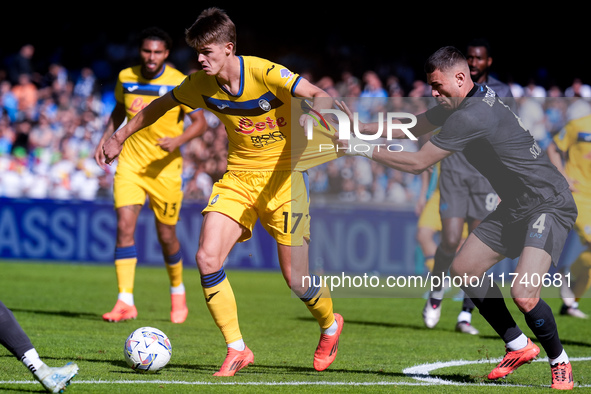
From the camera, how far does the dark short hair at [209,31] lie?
19.3ft

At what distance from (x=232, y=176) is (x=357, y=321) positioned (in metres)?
3.77

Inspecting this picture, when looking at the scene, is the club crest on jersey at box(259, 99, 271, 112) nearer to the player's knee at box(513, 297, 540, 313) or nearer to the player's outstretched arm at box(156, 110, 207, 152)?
the player's knee at box(513, 297, 540, 313)

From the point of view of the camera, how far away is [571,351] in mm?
7574

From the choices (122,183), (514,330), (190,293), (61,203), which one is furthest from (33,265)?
(514,330)

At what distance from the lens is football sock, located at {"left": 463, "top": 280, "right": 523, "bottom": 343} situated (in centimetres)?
607

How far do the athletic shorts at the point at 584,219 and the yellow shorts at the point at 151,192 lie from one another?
493 cm

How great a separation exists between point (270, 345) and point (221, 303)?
1607mm

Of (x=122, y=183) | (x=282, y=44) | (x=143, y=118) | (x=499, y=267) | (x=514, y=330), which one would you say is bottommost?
(x=499, y=267)

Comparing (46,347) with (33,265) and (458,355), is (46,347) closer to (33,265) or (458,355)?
(458,355)

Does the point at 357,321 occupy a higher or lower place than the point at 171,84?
lower

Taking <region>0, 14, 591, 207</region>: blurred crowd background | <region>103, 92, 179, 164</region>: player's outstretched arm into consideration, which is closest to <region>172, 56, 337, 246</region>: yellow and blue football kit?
<region>103, 92, 179, 164</region>: player's outstretched arm

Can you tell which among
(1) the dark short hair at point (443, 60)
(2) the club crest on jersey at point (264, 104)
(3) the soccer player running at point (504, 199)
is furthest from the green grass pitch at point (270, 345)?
(1) the dark short hair at point (443, 60)

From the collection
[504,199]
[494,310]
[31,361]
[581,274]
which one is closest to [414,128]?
[504,199]

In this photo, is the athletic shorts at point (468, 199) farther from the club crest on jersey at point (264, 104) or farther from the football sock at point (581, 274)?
the club crest on jersey at point (264, 104)
